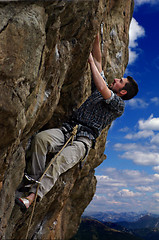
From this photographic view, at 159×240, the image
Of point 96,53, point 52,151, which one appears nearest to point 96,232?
point 52,151

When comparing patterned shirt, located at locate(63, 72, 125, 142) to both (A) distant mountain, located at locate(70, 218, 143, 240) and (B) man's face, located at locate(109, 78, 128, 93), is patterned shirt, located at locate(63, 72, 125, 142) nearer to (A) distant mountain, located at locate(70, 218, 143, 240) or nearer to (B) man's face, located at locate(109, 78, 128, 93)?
(B) man's face, located at locate(109, 78, 128, 93)

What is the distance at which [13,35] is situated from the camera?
347cm

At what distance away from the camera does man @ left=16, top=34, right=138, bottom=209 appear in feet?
18.5

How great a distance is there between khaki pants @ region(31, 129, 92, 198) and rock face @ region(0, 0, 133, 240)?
28cm

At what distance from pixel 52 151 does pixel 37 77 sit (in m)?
2.32

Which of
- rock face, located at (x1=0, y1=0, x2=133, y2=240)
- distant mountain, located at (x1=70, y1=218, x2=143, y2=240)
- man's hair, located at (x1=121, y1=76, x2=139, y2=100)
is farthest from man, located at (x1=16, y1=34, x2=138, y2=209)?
distant mountain, located at (x1=70, y1=218, x2=143, y2=240)

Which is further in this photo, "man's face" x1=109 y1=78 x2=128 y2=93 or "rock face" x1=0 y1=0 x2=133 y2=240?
"man's face" x1=109 y1=78 x2=128 y2=93

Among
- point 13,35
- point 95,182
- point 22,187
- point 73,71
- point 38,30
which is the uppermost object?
point 73,71

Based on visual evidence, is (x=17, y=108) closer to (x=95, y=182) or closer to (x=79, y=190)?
(x=79, y=190)

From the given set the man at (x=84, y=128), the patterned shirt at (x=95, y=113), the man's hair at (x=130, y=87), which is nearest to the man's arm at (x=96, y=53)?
the man at (x=84, y=128)

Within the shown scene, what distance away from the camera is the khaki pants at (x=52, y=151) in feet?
18.3

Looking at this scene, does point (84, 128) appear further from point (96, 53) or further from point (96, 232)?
point (96, 232)

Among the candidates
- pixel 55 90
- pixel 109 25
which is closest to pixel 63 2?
pixel 55 90

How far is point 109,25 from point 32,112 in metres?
7.27
